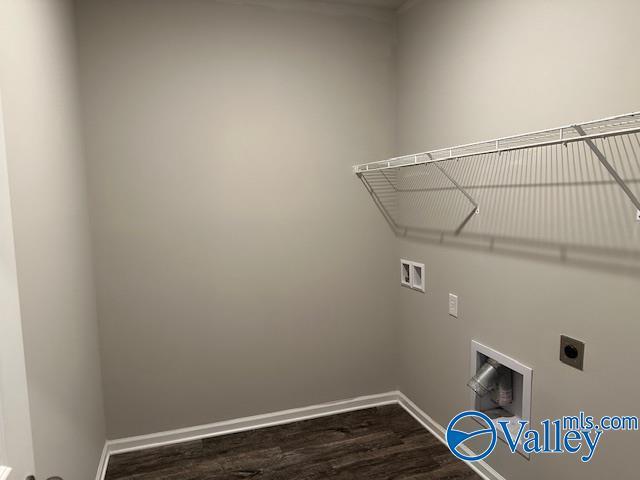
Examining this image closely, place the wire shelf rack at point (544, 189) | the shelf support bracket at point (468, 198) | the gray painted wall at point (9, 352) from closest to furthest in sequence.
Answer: the gray painted wall at point (9, 352), the wire shelf rack at point (544, 189), the shelf support bracket at point (468, 198)

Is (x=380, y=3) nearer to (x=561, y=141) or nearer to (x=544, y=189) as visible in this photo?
(x=544, y=189)

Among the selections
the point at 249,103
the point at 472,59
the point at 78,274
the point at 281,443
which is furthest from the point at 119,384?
the point at 472,59

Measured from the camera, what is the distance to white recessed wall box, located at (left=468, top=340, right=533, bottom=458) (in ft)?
6.22

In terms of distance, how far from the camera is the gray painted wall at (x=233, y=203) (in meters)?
2.29

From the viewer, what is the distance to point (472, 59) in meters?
2.06

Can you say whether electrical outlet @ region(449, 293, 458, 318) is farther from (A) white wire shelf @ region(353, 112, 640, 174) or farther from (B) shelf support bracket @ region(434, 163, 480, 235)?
(A) white wire shelf @ region(353, 112, 640, 174)

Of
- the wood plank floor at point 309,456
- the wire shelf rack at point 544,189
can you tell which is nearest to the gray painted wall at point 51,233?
the wood plank floor at point 309,456

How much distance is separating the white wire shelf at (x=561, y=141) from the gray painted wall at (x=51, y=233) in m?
1.51

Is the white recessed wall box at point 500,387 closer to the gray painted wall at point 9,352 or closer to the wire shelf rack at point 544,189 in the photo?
the wire shelf rack at point 544,189

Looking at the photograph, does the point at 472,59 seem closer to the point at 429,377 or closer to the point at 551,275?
the point at 551,275

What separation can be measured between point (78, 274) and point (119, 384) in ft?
2.65

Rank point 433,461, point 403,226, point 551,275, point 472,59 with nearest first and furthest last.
Answer: point 551,275
point 472,59
point 433,461
point 403,226

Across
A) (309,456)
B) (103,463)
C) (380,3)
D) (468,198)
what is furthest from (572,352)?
(103,463)

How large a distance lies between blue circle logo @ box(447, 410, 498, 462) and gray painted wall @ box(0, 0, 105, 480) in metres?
1.82
